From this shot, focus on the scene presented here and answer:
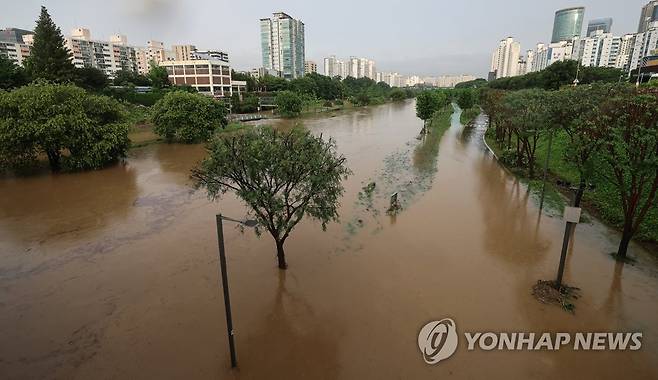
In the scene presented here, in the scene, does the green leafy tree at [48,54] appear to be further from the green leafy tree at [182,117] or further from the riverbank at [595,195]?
the riverbank at [595,195]

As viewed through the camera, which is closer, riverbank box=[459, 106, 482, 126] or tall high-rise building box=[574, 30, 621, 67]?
riverbank box=[459, 106, 482, 126]

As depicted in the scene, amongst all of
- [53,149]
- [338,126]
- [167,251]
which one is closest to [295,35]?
[338,126]

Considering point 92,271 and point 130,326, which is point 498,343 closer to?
point 130,326

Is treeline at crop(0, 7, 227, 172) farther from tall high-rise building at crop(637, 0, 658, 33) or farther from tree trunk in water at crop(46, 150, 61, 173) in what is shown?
tall high-rise building at crop(637, 0, 658, 33)

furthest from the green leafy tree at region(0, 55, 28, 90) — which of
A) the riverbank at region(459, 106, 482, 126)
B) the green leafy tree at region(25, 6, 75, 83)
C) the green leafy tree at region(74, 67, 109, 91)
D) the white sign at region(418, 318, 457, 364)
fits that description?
the riverbank at region(459, 106, 482, 126)

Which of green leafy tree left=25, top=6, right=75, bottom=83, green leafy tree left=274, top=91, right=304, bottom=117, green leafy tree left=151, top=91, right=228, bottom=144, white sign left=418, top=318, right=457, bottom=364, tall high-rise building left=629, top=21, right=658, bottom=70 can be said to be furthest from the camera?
tall high-rise building left=629, top=21, right=658, bottom=70

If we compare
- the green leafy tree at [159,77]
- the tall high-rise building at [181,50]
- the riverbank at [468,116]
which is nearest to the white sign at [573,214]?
the riverbank at [468,116]

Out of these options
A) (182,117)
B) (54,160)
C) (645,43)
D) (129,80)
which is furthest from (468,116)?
(129,80)
